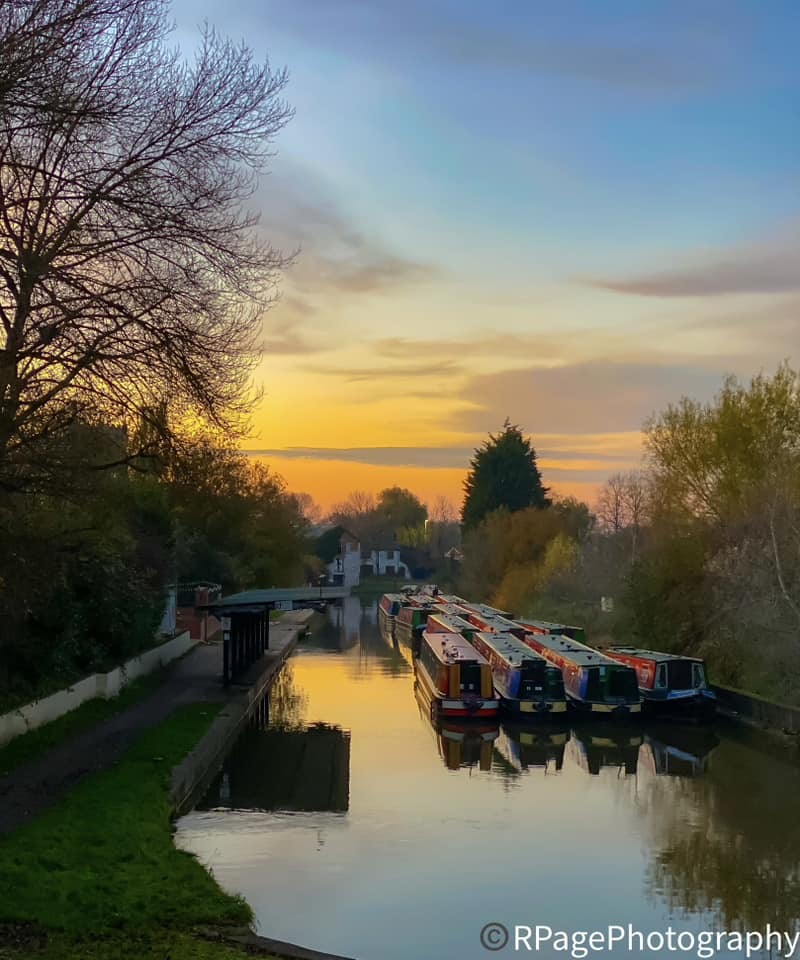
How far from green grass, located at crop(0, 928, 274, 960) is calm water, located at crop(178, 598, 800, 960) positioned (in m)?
1.82

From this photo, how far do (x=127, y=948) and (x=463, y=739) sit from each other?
15779mm

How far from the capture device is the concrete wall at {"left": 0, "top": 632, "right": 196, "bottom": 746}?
55.1ft

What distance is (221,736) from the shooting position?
20.2m

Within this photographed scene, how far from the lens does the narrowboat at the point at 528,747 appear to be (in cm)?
2106

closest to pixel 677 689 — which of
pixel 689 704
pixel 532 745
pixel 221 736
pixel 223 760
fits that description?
pixel 689 704

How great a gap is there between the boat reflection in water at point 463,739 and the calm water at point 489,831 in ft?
0.33

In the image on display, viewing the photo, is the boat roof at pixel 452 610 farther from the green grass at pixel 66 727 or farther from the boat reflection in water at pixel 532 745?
Answer: the green grass at pixel 66 727

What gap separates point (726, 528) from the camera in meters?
28.0

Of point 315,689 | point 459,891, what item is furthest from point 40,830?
point 315,689

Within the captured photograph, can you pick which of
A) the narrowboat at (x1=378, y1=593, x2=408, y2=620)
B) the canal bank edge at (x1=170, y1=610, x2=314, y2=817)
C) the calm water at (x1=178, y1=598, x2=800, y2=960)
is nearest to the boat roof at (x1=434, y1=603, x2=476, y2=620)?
the narrowboat at (x1=378, y1=593, x2=408, y2=620)

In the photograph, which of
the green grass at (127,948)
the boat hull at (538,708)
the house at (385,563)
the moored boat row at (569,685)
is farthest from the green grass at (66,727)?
the house at (385,563)

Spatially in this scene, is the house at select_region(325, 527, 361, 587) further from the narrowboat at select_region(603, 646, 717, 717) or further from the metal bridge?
the narrowboat at select_region(603, 646, 717, 717)

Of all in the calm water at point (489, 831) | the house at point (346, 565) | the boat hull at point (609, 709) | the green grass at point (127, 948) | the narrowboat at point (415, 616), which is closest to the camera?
the green grass at point (127, 948)

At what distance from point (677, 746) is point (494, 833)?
32.0ft
